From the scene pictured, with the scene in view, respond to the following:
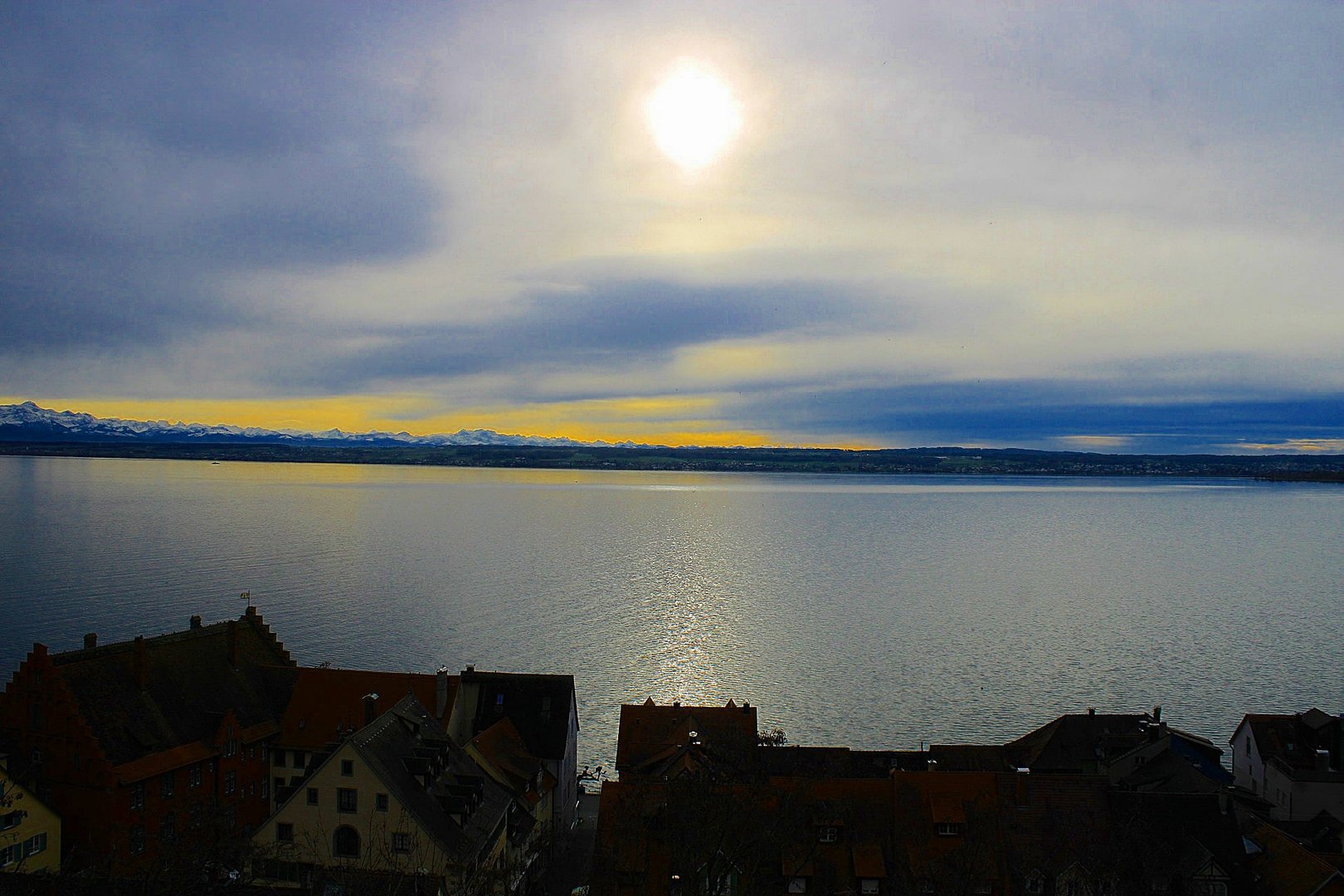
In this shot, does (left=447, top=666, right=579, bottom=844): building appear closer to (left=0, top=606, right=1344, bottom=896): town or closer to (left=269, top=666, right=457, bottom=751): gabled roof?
(left=0, top=606, right=1344, bottom=896): town

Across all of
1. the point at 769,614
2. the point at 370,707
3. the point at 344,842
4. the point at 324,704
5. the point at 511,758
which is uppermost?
the point at 370,707

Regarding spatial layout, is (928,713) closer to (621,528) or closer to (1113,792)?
(1113,792)

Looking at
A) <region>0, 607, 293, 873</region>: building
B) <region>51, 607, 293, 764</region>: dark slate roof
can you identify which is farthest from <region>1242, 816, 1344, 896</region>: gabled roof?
<region>51, 607, 293, 764</region>: dark slate roof

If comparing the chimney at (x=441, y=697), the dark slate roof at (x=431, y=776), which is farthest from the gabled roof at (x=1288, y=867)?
the chimney at (x=441, y=697)

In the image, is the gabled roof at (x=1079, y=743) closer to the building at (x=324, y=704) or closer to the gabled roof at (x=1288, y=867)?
the gabled roof at (x=1288, y=867)

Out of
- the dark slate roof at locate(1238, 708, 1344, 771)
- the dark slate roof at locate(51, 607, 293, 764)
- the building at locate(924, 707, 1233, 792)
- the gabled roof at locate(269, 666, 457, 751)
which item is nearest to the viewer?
the dark slate roof at locate(51, 607, 293, 764)

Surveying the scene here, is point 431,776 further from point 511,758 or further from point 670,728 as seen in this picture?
point 670,728

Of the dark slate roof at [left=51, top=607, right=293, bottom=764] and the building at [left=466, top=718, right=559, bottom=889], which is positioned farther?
the building at [left=466, top=718, right=559, bottom=889]

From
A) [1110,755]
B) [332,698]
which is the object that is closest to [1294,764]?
[1110,755]
